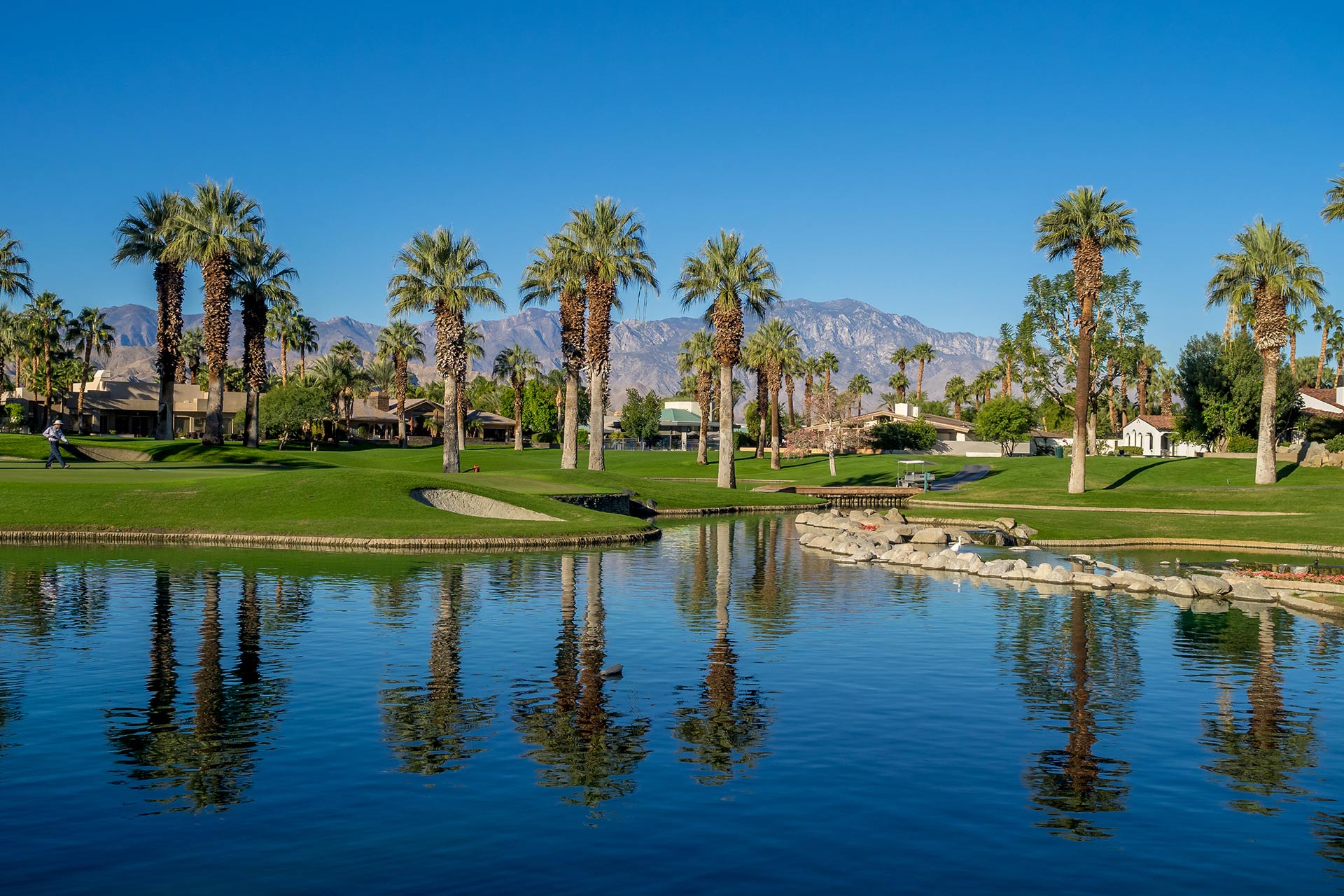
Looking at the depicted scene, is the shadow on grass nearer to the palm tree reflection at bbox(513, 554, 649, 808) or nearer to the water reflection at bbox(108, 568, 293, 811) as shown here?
the palm tree reflection at bbox(513, 554, 649, 808)

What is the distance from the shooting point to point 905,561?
39.9 meters

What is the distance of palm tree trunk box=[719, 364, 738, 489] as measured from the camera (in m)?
76.0

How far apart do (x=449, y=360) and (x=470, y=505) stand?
29293mm

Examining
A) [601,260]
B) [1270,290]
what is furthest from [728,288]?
[1270,290]

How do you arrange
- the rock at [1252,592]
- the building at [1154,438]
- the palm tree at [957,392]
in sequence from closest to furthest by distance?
the rock at [1252,592], the building at [1154,438], the palm tree at [957,392]

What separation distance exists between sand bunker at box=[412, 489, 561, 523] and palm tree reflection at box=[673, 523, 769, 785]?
25.9m

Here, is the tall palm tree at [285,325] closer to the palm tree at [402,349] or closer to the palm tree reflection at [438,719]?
the palm tree at [402,349]

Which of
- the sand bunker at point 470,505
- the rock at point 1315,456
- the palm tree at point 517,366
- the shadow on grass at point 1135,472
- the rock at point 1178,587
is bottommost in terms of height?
the rock at point 1178,587

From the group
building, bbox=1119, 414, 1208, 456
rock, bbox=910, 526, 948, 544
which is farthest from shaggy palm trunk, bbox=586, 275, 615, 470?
building, bbox=1119, 414, 1208, 456

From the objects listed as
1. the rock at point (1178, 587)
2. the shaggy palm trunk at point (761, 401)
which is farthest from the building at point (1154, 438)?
the rock at point (1178, 587)

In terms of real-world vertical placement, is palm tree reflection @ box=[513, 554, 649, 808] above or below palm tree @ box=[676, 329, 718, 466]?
below

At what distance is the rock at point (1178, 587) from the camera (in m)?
32.2

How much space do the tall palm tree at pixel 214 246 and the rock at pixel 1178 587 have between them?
2517 inches

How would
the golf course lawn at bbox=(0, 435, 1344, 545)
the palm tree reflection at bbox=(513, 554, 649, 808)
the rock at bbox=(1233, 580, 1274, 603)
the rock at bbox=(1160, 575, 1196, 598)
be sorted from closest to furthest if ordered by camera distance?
the palm tree reflection at bbox=(513, 554, 649, 808) → the rock at bbox=(1233, 580, 1274, 603) → the rock at bbox=(1160, 575, 1196, 598) → the golf course lawn at bbox=(0, 435, 1344, 545)
